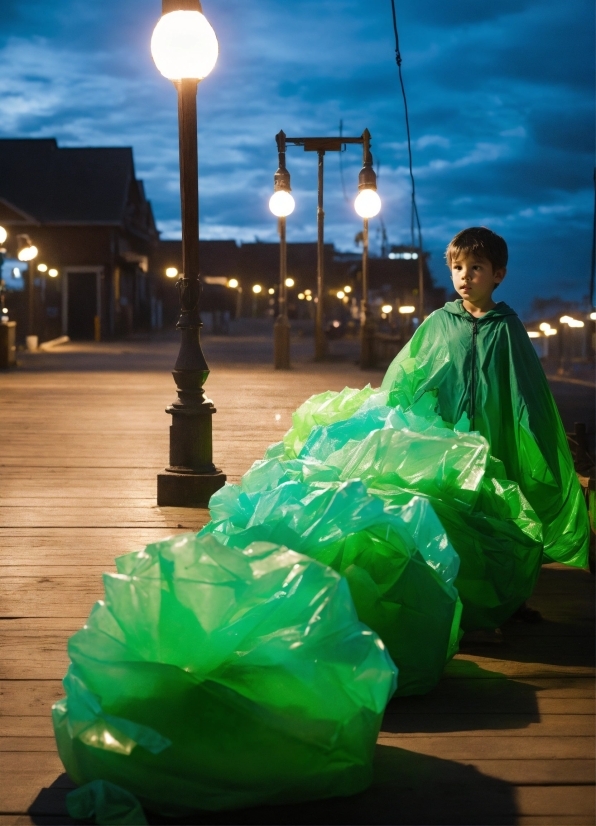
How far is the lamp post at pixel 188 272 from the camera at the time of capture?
6.09 meters

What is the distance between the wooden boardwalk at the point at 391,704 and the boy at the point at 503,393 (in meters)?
0.45

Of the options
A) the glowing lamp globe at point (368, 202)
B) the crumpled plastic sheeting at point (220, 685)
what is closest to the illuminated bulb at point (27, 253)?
the glowing lamp globe at point (368, 202)

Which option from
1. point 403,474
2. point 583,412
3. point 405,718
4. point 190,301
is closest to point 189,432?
point 190,301

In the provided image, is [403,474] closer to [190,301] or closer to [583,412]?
[190,301]

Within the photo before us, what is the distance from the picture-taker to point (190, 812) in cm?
239

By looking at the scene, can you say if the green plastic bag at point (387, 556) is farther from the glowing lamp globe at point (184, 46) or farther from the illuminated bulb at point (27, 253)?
the illuminated bulb at point (27, 253)

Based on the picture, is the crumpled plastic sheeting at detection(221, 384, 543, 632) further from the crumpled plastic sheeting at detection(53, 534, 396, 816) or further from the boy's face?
the crumpled plastic sheeting at detection(53, 534, 396, 816)

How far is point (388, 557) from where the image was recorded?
313 cm

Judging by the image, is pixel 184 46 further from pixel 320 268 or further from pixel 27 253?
pixel 27 253

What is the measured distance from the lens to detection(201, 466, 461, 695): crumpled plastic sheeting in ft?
10.0

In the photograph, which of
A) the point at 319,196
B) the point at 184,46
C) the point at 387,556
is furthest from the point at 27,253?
the point at 387,556

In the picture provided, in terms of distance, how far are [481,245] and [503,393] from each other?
0.60m

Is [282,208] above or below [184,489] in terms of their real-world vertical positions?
above

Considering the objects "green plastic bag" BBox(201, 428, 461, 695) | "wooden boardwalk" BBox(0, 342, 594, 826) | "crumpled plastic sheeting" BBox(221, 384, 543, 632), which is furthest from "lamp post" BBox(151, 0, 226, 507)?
"green plastic bag" BBox(201, 428, 461, 695)
